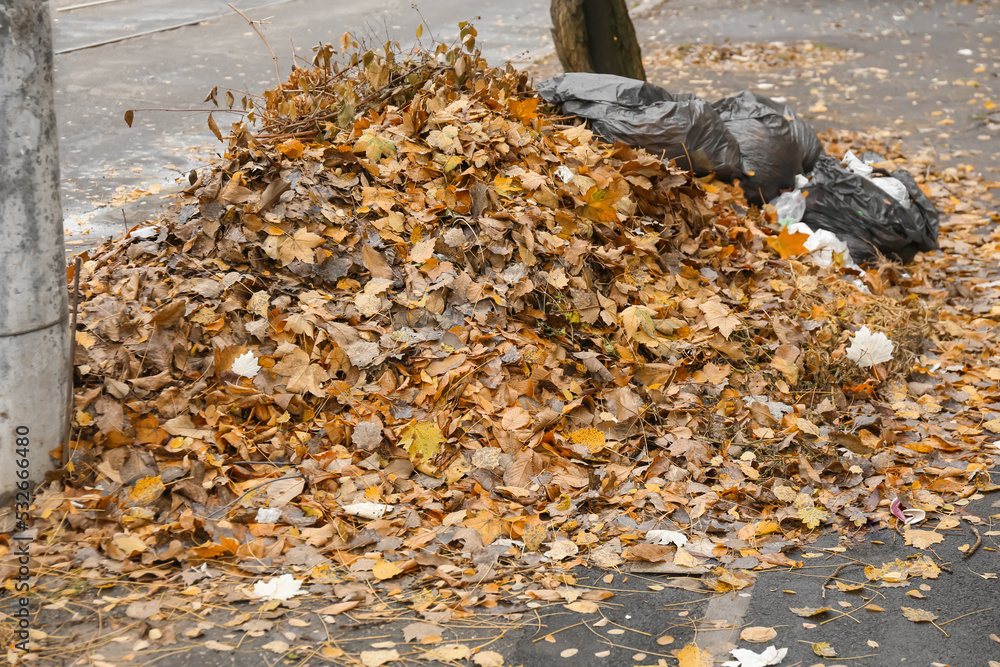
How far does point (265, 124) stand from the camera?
Answer: 4020mm

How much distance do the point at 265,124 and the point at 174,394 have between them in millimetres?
1606

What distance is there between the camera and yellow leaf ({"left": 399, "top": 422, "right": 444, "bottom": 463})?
2.94m

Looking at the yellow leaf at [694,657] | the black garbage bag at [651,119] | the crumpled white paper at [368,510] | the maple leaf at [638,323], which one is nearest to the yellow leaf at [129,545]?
the crumpled white paper at [368,510]

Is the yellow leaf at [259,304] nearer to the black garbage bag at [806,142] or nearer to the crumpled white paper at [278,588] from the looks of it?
the crumpled white paper at [278,588]

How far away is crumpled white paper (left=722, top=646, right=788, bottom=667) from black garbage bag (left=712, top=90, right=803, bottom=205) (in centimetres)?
323

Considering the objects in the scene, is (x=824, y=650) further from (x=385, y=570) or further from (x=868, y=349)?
(x=868, y=349)

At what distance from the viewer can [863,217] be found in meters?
4.80

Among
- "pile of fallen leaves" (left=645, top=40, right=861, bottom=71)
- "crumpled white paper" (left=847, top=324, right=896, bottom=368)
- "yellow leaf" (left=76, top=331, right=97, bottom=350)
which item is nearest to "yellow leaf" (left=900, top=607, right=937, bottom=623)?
"crumpled white paper" (left=847, top=324, right=896, bottom=368)

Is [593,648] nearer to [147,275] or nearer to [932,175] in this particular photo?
[147,275]

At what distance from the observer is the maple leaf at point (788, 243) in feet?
14.5

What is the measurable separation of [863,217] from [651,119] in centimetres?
140

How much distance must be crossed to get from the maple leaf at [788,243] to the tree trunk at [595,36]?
94.6 inches

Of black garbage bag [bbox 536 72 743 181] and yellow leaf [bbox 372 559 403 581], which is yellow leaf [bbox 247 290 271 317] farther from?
black garbage bag [bbox 536 72 743 181]

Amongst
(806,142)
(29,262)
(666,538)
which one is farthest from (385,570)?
(806,142)
